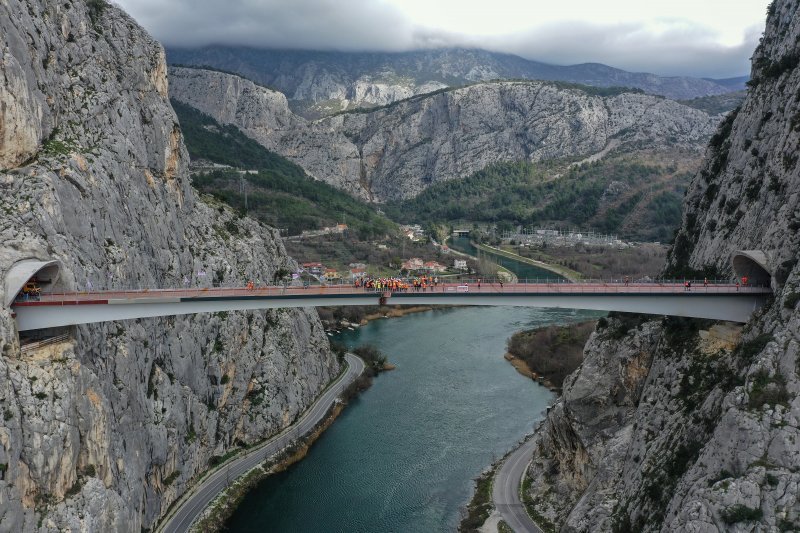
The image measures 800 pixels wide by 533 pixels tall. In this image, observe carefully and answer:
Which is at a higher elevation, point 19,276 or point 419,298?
point 19,276

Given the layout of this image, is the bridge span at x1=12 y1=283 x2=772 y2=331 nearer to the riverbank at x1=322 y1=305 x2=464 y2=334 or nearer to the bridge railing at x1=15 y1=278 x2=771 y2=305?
the bridge railing at x1=15 y1=278 x2=771 y2=305

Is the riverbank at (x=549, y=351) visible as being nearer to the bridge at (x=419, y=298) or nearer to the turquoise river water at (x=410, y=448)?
the turquoise river water at (x=410, y=448)

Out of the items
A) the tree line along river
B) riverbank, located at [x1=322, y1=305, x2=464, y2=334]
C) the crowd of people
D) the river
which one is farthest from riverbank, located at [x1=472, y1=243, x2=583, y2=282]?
the crowd of people

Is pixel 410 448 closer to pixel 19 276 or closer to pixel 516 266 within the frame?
pixel 19 276

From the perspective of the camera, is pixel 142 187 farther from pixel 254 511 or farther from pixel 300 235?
pixel 300 235

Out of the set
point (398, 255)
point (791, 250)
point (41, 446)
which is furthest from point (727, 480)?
point (398, 255)

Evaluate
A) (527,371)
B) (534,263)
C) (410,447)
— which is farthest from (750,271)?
(534,263)

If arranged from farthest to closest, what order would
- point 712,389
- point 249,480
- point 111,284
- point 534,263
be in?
1. point 534,263
2. point 249,480
3. point 111,284
4. point 712,389
